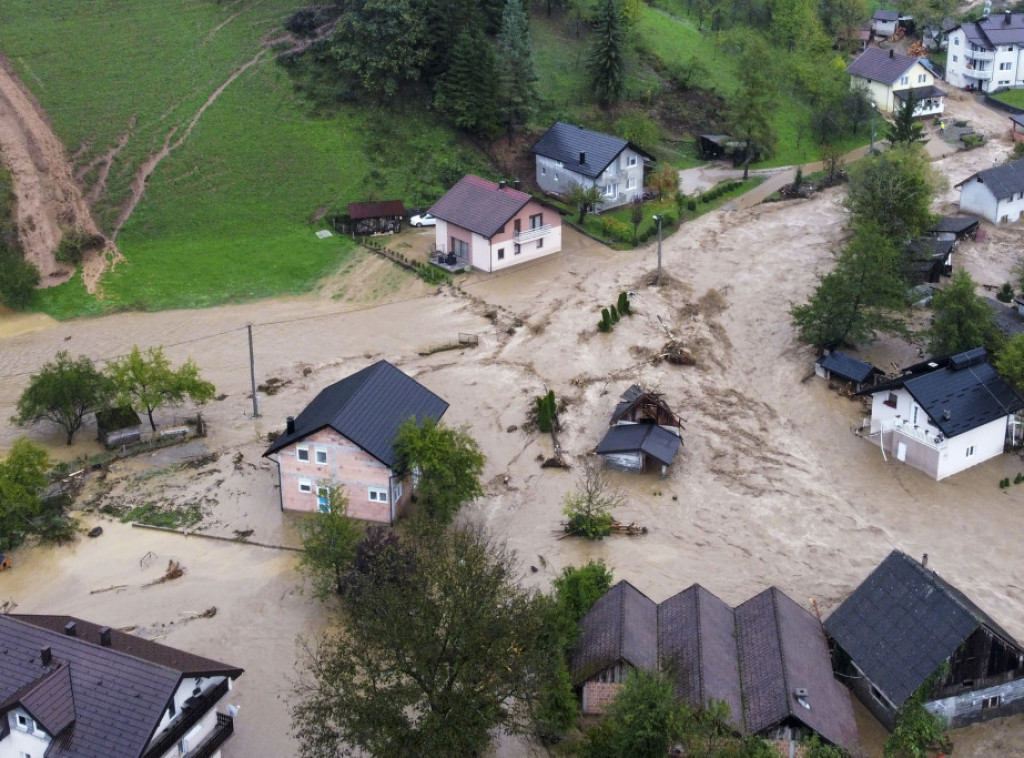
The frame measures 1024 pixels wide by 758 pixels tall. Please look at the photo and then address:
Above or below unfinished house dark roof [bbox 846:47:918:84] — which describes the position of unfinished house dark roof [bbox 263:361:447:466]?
above

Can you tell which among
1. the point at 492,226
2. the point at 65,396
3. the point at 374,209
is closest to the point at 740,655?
the point at 65,396

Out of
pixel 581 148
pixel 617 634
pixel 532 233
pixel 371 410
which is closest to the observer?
pixel 617 634

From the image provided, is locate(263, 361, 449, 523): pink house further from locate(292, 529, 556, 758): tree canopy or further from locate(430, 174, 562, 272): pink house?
locate(430, 174, 562, 272): pink house

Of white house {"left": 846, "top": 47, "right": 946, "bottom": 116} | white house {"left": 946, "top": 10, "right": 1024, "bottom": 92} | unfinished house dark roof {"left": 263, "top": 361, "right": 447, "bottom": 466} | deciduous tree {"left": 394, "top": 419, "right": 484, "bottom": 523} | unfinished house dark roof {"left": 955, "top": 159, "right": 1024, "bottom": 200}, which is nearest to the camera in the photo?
deciduous tree {"left": 394, "top": 419, "right": 484, "bottom": 523}

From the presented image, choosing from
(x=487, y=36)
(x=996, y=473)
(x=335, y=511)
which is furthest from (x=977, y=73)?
(x=335, y=511)

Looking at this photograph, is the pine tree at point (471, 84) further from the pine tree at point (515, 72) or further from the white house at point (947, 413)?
A: the white house at point (947, 413)

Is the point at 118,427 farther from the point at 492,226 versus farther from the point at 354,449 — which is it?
the point at 492,226

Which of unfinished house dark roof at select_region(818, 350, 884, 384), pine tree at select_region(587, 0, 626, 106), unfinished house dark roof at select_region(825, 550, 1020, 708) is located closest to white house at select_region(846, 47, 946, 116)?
pine tree at select_region(587, 0, 626, 106)
